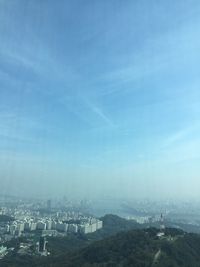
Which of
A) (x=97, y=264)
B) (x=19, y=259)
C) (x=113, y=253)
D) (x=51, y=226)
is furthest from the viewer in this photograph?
(x=51, y=226)

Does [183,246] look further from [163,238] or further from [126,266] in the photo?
[126,266]

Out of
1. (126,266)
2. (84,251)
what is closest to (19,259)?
(84,251)

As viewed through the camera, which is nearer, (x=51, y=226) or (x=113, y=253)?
(x=113, y=253)

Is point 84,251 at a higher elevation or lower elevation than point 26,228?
lower

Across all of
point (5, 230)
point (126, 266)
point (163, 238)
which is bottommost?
point (126, 266)

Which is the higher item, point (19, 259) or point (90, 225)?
point (90, 225)

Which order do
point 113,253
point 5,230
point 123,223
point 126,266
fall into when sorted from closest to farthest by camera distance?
1. point 126,266
2. point 113,253
3. point 5,230
4. point 123,223

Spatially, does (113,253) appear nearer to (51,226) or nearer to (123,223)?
(51,226)

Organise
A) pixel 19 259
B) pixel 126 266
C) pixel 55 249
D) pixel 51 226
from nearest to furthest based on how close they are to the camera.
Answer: pixel 126 266, pixel 19 259, pixel 55 249, pixel 51 226

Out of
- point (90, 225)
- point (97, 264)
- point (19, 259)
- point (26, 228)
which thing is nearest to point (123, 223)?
point (90, 225)
